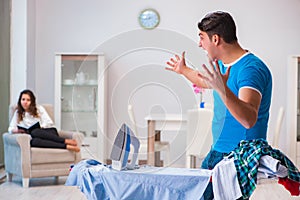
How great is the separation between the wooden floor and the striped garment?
295 centimetres

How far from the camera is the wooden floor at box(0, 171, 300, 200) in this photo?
180 inches

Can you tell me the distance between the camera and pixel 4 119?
6215mm

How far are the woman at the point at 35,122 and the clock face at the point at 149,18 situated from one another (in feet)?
5.80

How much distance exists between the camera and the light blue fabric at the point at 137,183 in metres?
1.88

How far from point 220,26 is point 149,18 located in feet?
16.5

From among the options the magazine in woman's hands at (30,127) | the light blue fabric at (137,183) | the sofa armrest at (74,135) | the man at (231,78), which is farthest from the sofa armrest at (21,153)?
the man at (231,78)

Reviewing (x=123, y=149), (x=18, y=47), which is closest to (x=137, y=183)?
(x=123, y=149)

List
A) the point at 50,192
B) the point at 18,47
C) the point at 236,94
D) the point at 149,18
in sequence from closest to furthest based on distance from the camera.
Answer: the point at 236,94 → the point at 50,192 → the point at 18,47 → the point at 149,18

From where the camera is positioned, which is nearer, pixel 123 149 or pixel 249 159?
pixel 249 159

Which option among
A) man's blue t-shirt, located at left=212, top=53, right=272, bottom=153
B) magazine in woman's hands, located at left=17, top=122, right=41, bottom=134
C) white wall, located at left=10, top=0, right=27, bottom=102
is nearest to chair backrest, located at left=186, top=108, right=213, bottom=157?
man's blue t-shirt, located at left=212, top=53, right=272, bottom=153

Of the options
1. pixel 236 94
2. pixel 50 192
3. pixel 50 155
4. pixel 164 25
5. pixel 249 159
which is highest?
pixel 164 25

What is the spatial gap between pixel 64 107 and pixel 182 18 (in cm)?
175

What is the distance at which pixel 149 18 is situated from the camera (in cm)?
661

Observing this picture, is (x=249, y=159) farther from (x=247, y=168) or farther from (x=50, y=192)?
(x=50, y=192)
